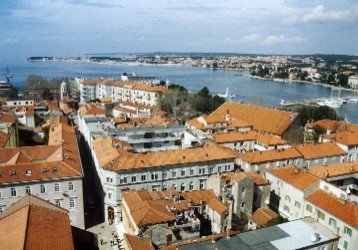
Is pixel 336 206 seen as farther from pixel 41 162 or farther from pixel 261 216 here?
pixel 41 162

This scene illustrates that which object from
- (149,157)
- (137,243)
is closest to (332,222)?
(137,243)

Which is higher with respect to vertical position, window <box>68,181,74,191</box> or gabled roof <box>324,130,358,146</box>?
gabled roof <box>324,130,358,146</box>

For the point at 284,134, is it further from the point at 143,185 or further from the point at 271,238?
the point at 271,238

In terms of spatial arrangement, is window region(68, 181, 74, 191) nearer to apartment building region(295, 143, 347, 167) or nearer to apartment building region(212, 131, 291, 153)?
apartment building region(212, 131, 291, 153)

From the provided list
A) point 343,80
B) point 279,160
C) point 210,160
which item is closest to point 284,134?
point 279,160

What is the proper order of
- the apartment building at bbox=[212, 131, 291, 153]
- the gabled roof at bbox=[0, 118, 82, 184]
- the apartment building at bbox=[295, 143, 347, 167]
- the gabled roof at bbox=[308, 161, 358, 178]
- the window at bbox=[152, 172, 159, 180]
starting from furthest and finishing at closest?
the apartment building at bbox=[212, 131, 291, 153] → the apartment building at bbox=[295, 143, 347, 167] → the gabled roof at bbox=[308, 161, 358, 178] → the window at bbox=[152, 172, 159, 180] → the gabled roof at bbox=[0, 118, 82, 184]

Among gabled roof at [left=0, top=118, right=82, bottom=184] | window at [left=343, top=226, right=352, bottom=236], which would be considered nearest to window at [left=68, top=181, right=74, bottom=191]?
gabled roof at [left=0, top=118, right=82, bottom=184]

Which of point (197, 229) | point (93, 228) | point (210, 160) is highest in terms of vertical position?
point (210, 160)
